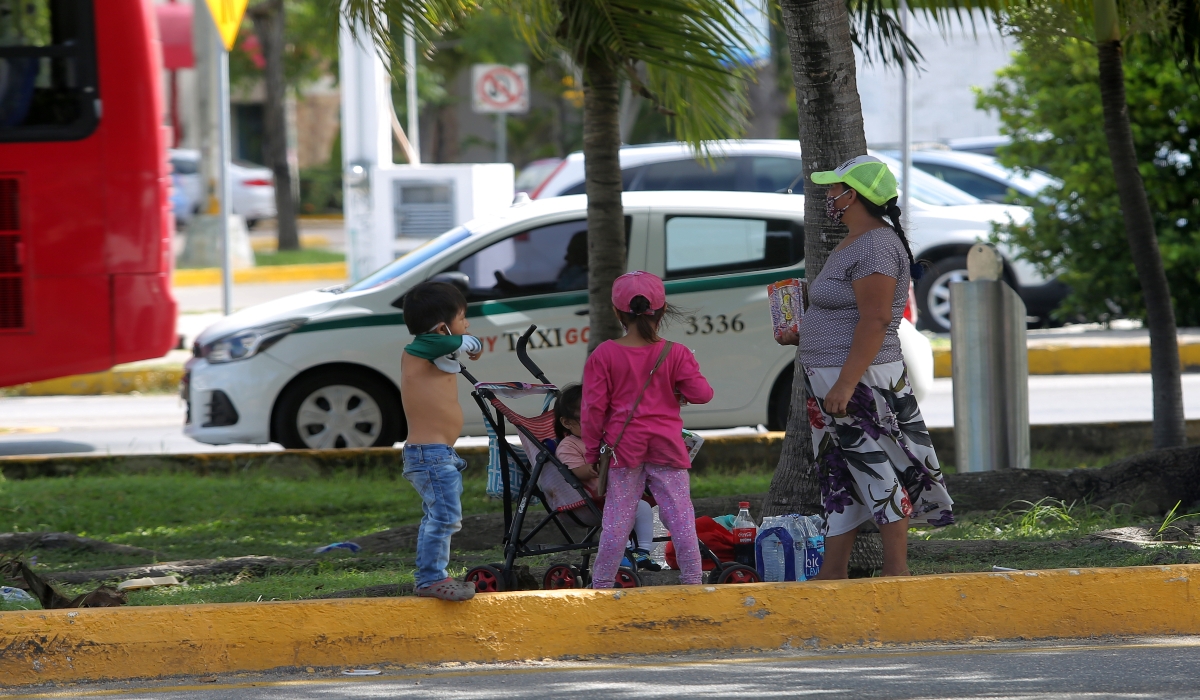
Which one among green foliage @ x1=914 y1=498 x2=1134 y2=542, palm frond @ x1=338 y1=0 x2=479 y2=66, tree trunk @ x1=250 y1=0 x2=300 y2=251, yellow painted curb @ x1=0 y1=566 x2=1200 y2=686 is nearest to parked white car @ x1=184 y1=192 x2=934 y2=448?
palm frond @ x1=338 y1=0 x2=479 y2=66

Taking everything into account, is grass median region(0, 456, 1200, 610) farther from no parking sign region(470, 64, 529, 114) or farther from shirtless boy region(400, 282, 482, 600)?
no parking sign region(470, 64, 529, 114)

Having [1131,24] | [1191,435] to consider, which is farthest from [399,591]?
[1191,435]

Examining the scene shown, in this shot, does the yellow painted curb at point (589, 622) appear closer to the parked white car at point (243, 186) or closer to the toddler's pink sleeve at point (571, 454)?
the toddler's pink sleeve at point (571, 454)

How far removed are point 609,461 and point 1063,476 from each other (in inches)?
121

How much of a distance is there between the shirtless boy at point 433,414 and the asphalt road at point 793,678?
385mm

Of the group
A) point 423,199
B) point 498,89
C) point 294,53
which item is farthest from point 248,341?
point 294,53

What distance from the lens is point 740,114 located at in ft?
26.6

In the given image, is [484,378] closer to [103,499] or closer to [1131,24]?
[103,499]

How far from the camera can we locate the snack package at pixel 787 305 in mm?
5152

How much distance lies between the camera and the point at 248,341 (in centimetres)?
895

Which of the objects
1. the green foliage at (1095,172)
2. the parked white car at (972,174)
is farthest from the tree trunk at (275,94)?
the green foliage at (1095,172)

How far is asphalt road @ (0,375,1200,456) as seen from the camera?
10.5 meters

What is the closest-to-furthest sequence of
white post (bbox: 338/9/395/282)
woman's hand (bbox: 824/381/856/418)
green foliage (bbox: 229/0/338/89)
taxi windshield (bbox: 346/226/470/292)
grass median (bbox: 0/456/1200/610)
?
woman's hand (bbox: 824/381/856/418) < grass median (bbox: 0/456/1200/610) < taxi windshield (bbox: 346/226/470/292) < white post (bbox: 338/9/395/282) < green foliage (bbox: 229/0/338/89)

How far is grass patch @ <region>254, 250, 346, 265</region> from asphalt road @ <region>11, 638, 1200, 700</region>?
20.1m
